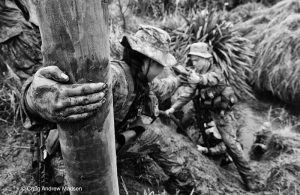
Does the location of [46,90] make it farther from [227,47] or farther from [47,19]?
[227,47]

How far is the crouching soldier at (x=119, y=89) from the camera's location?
140cm

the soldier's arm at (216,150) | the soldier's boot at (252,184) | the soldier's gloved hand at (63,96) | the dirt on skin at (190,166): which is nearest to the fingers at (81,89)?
the soldier's gloved hand at (63,96)

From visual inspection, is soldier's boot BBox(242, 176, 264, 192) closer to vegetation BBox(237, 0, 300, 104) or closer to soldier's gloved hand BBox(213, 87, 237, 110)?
soldier's gloved hand BBox(213, 87, 237, 110)

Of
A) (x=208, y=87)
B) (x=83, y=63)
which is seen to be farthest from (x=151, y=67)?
(x=208, y=87)

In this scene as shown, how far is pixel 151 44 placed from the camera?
2.53 m

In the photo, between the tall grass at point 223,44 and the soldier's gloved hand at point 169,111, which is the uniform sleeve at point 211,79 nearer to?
the soldier's gloved hand at point 169,111

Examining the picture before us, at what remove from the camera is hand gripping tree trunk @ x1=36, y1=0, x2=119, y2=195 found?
1.31m

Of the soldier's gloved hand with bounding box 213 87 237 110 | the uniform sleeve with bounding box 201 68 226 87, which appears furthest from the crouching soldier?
the soldier's gloved hand with bounding box 213 87 237 110

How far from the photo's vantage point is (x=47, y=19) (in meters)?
1.32

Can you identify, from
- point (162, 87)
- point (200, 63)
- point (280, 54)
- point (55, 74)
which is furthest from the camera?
point (280, 54)

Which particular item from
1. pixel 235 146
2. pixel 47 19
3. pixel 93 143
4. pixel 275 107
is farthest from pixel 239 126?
pixel 47 19

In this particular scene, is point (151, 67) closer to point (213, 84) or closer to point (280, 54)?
point (213, 84)

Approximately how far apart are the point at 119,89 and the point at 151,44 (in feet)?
1.68

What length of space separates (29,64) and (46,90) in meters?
1.93
